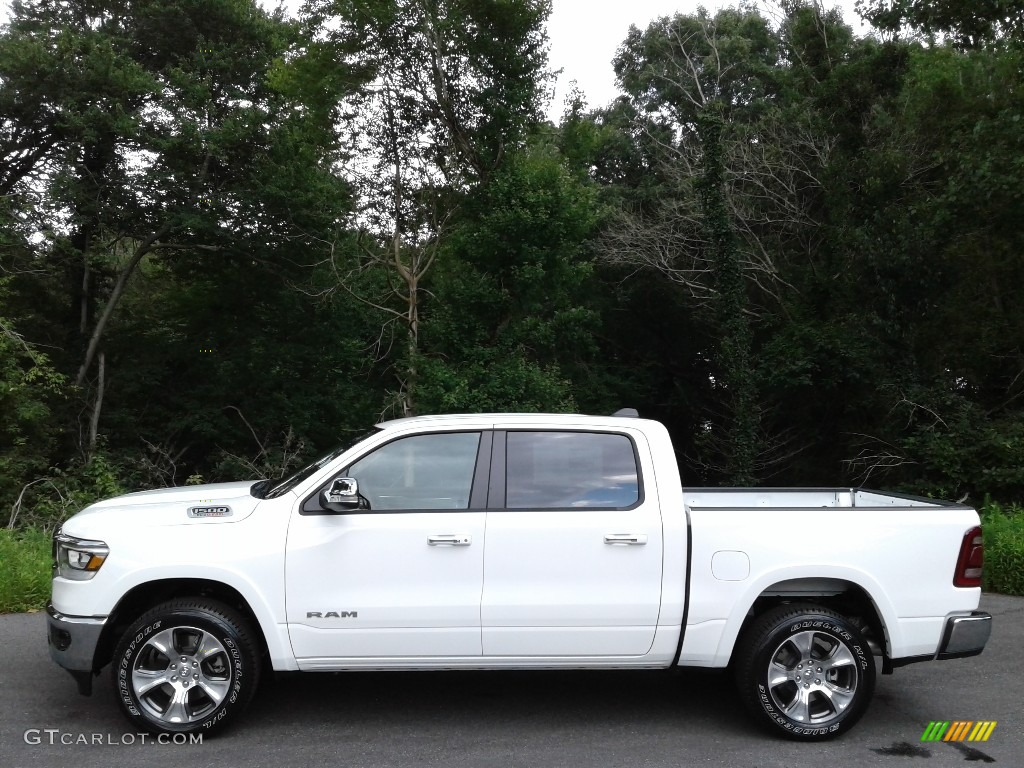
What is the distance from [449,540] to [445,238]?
20.4 m

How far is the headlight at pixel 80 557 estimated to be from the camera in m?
5.03

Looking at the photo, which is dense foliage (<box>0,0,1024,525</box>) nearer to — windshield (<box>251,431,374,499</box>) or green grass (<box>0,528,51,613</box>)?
green grass (<box>0,528,51,613</box>)

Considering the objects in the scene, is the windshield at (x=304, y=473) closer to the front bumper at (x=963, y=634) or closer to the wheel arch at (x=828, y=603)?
the wheel arch at (x=828, y=603)

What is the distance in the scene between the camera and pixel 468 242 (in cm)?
2258

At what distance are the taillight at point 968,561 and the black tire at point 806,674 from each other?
2.16 ft

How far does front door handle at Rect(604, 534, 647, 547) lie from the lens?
200 inches

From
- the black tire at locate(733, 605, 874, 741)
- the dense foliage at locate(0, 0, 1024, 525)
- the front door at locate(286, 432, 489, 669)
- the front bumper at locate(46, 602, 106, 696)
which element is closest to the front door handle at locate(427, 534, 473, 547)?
the front door at locate(286, 432, 489, 669)

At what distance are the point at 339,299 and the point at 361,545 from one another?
20942 mm

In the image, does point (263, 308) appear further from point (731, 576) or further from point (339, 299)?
point (731, 576)

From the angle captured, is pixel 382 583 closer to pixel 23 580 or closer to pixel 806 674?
pixel 806 674

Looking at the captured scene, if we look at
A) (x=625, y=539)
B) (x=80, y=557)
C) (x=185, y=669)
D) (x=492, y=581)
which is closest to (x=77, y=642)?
(x=80, y=557)

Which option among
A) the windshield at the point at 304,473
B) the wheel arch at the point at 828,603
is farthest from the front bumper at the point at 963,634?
the windshield at the point at 304,473

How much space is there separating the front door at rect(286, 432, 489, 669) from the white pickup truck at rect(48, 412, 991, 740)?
0.04 ft

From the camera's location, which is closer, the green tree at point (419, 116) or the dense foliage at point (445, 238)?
the dense foliage at point (445, 238)
